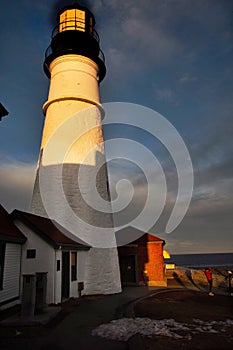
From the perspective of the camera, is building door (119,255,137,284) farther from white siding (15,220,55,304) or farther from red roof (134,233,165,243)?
white siding (15,220,55,304)

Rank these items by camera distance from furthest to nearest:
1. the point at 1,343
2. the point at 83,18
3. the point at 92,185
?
1. the point at 83,18
2. the point at 92,185
3. the point at 1,343

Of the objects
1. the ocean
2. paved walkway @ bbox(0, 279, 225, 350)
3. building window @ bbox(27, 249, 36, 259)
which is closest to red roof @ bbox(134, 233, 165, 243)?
paved walkway @ bbox(0, 279, 225, 350)

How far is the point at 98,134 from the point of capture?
1627 cm

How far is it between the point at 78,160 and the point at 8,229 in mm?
Answer: 5643

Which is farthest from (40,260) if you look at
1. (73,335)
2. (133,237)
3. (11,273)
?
(133,237)

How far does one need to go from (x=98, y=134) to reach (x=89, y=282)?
→ 8.23 m

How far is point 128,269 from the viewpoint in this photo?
65.3 ft

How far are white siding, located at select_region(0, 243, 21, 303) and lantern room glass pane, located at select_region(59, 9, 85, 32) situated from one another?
538 inches

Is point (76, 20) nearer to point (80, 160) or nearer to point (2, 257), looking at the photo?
point (80, 160)

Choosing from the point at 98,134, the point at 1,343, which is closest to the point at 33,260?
the point at 1,343

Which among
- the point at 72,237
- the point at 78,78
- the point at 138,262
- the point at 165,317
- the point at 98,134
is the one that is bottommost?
the point at 165,317

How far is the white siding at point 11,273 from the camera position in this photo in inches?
386

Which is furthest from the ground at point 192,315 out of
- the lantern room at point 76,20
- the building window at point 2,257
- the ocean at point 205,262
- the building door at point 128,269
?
Answer: the ocean at point 205,262

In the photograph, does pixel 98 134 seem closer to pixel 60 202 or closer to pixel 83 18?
pixel 60 202
